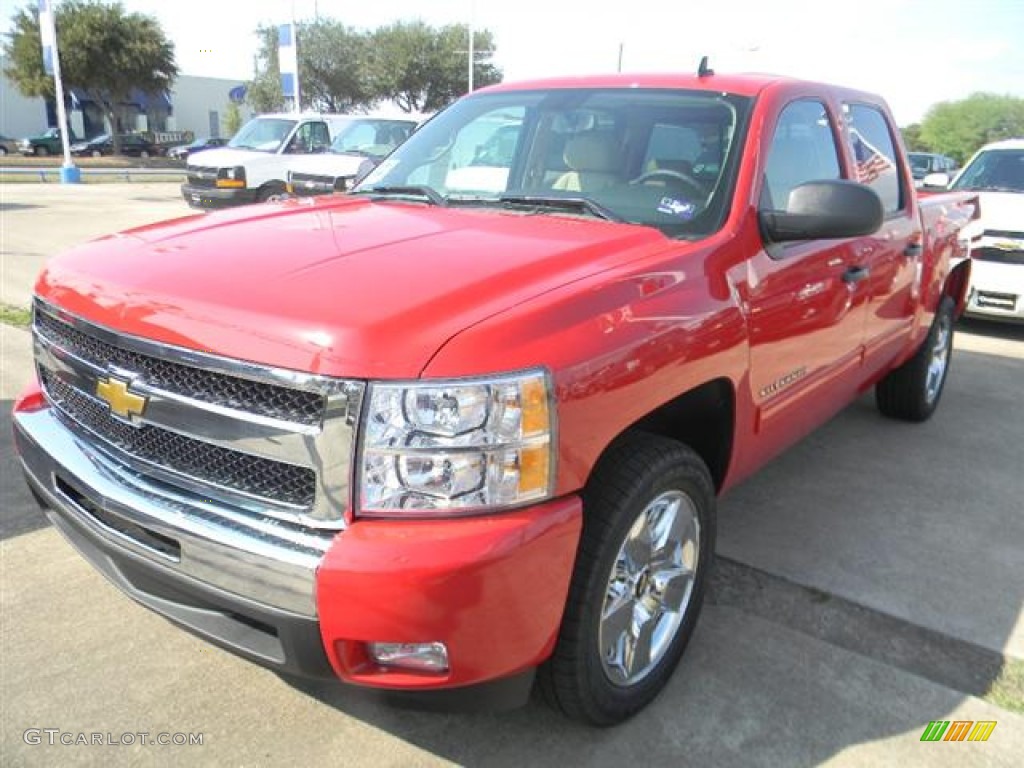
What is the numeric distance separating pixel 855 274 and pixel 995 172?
20.8 feet

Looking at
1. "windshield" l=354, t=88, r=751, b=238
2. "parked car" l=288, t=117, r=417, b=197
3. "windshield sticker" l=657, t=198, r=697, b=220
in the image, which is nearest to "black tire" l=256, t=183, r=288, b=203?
"parked car" l=288, t=117, r=417, b=197

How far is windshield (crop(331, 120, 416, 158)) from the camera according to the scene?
13.8 metres

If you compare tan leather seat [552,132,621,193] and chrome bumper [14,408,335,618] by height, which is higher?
tan leather seat [552,132,621,193]

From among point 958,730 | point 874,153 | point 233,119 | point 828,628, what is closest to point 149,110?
point 233,119

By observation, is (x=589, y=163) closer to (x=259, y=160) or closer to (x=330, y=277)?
(x=330, y=277)

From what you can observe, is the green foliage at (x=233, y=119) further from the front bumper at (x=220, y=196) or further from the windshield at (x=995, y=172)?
the windshield at (x=995, y=172)

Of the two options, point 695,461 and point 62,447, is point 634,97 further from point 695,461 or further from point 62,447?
point 62,447

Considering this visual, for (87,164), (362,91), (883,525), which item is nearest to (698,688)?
(883,525)

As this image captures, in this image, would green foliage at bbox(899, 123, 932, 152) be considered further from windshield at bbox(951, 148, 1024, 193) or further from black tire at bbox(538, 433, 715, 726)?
black tire at bbox(538, 433, 715, 726)

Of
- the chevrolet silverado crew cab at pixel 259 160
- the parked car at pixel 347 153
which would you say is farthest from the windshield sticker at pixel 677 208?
the chevrolet silverado crew cab at pixel 259 160

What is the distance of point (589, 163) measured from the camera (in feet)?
10.4

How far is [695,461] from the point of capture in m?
2.46

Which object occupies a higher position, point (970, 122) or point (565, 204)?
point (970, 122)

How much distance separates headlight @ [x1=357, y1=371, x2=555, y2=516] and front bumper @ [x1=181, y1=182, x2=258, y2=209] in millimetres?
12342
